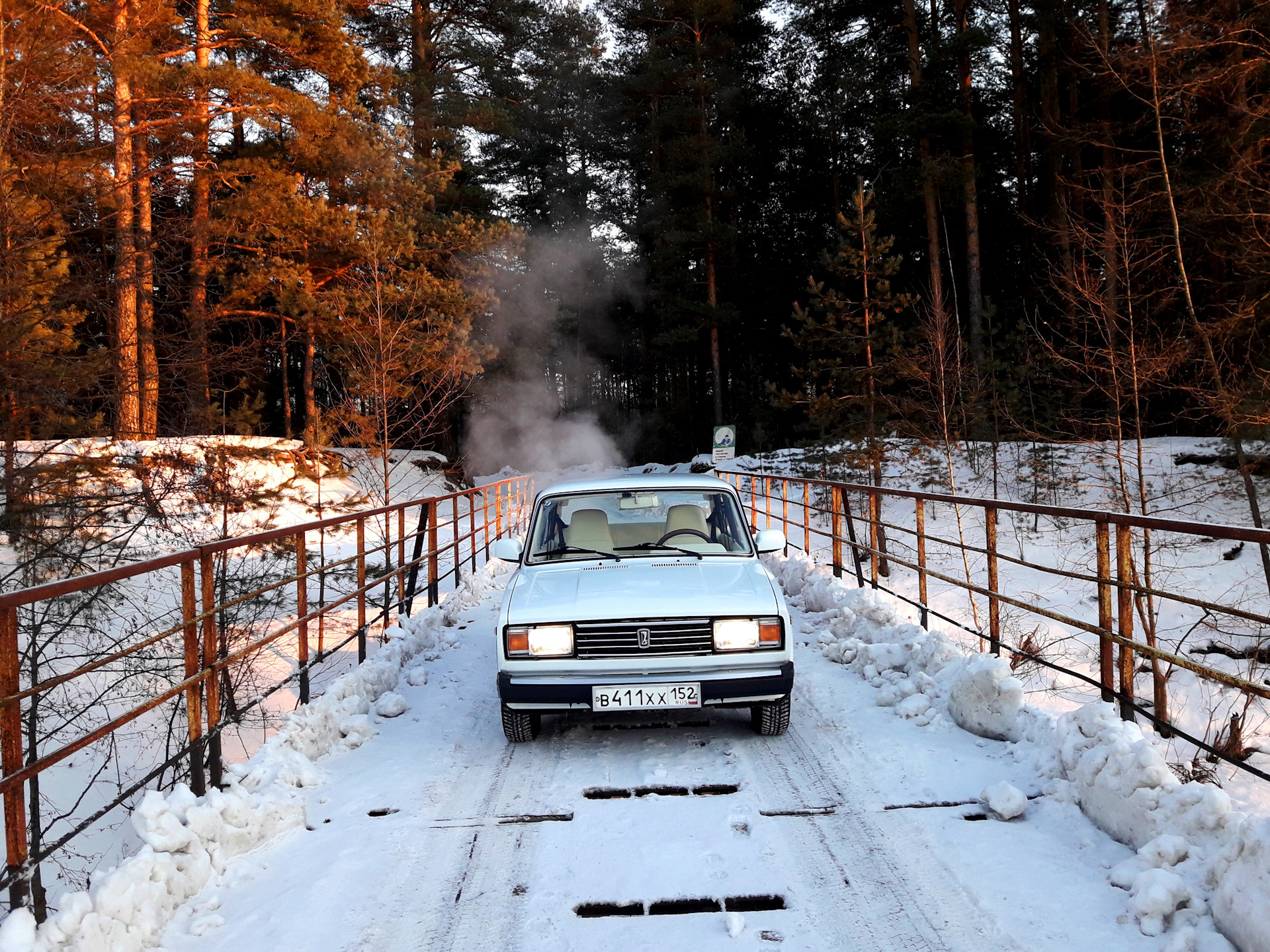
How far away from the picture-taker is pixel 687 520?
5.79 metres

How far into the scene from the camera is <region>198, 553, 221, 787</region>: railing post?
4.02m

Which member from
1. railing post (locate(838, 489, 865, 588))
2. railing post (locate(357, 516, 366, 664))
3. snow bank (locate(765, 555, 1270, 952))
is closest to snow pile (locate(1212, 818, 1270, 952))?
snow bank (locate(765, 555, 1270, 952))

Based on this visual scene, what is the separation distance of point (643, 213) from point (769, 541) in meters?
38.3

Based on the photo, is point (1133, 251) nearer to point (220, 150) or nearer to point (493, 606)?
point (493, 606)

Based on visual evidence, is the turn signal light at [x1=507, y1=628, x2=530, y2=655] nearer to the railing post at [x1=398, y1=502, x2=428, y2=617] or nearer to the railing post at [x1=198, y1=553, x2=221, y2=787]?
the railing post at [x1=198, y1=553, x2=221, y2=787]

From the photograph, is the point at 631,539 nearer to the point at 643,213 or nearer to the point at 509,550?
the point at 509,550

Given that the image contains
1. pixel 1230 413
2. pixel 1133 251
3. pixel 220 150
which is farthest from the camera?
pixel 220 150

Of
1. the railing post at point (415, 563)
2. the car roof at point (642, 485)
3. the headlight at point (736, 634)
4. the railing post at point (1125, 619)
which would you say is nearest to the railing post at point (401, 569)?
the railing post at point (415, 563)

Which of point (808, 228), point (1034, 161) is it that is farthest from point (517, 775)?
point (808, 228)

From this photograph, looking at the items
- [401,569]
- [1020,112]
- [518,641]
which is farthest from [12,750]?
[1020,112]

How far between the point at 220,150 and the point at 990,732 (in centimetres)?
2479

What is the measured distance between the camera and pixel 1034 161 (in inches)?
1212

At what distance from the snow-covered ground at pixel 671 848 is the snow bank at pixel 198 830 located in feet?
0.05

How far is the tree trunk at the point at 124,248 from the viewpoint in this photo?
1371 cm
